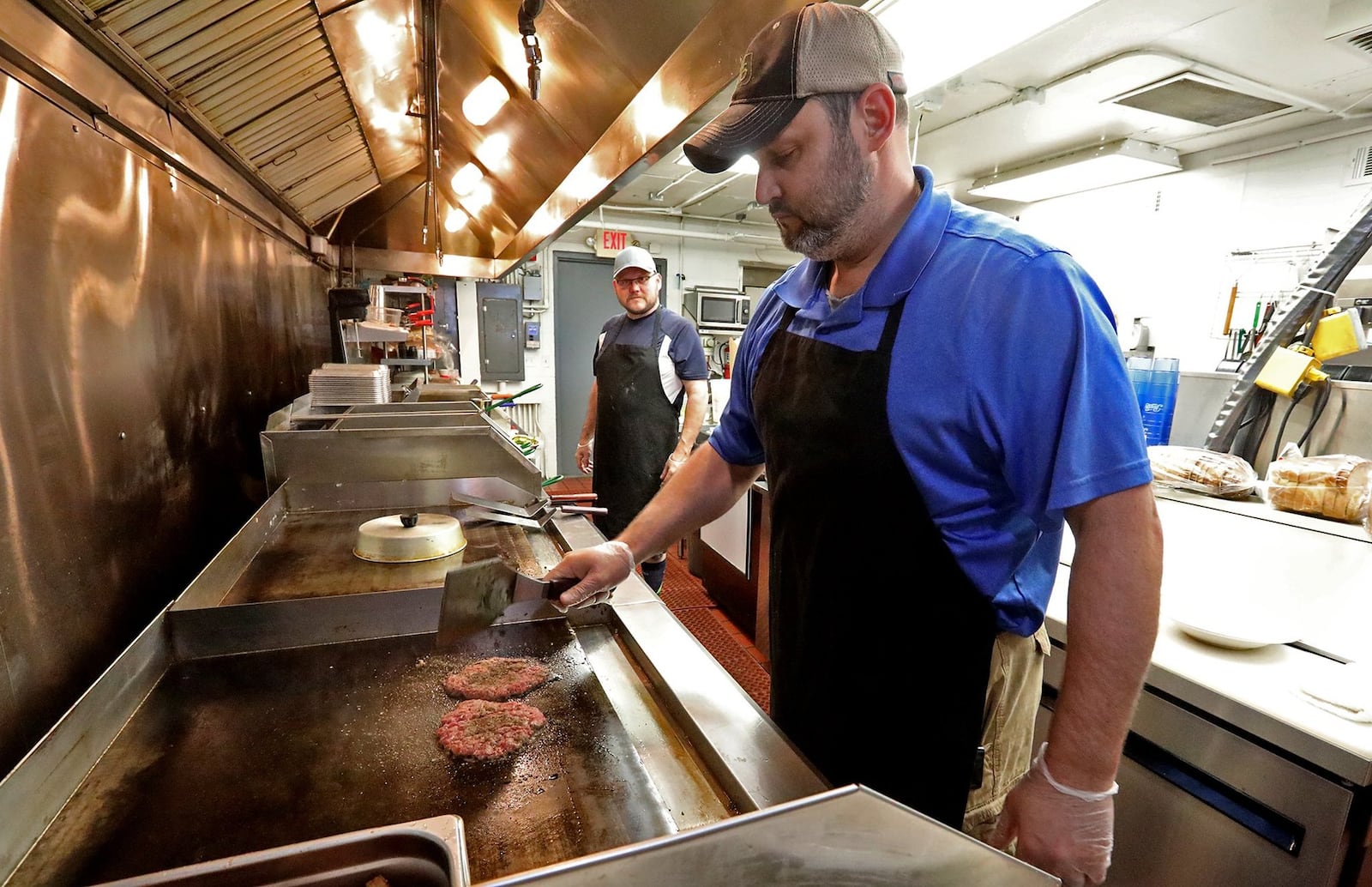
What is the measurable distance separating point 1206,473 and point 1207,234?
4188 mm

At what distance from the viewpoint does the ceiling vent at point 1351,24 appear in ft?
9.34

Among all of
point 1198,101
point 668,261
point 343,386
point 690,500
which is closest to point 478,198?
point 343,386

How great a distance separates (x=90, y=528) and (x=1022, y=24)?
9.29 ft

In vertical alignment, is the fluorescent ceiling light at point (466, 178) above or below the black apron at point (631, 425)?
above

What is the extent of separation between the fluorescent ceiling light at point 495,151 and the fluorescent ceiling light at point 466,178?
21 centimetres

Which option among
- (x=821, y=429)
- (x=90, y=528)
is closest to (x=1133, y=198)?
(x=821, y=429)

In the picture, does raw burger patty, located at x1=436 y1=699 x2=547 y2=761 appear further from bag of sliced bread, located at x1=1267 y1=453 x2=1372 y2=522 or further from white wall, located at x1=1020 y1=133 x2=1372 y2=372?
white wall, located at x1=1020 y1=133 x2=1372 y2=372

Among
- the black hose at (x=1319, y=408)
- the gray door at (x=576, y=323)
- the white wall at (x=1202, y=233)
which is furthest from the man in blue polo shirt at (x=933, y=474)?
the gray door at (x=576, y=323)

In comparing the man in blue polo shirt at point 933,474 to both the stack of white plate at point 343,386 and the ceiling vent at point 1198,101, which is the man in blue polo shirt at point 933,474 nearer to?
the stack of white plate at point 343,386

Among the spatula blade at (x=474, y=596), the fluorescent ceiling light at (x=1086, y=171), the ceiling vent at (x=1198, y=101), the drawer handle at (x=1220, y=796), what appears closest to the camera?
the spatula blade at (x=474, y=596)

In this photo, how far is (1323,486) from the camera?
1745 mm

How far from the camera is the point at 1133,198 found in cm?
541

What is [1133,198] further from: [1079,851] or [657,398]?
[1079,851]

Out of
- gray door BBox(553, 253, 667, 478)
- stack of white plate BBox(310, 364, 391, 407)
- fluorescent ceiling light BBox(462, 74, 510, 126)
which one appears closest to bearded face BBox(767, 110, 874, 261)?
fluorescent ceiling light BBox(462, 74, 510, 126)
